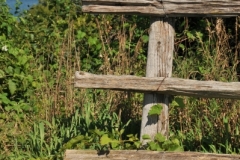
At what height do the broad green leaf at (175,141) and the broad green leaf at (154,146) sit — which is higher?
the broad green leaf at (175,141)

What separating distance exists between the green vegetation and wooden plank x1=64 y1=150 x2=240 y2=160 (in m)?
0.11

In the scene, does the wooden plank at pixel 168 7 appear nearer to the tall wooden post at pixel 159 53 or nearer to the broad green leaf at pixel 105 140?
the tall wooden post at pixel 159 53

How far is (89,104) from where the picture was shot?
4.74m

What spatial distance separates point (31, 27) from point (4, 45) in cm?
133

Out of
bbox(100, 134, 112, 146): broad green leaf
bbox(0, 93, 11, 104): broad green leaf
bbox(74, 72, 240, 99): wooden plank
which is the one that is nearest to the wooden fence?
bbox(74, 72, 240, 99): wooden plank

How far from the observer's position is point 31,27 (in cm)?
697

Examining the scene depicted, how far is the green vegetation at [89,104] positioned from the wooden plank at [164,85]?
0.19 meters

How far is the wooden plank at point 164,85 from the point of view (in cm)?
362

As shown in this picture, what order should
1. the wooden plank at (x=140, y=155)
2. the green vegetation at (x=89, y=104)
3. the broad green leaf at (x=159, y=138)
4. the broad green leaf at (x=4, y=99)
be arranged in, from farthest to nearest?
the broad green leaf at (x=4, y=99) < the green vegetation at (x=89, y=104) < the broad green leaf at (x=159, y=138) < the wooden plank at (x=140, y=155)

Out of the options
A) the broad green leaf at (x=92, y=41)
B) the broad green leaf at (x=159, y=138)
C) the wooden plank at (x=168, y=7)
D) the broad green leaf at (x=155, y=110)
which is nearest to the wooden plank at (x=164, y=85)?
the broad green leaf at (x=155, y=110)

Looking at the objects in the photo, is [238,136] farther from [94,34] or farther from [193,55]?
[94,34]

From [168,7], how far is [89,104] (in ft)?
4.19

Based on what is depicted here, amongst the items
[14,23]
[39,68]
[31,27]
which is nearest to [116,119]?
[39,68]

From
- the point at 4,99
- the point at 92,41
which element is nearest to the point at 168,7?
the point at 4,99
